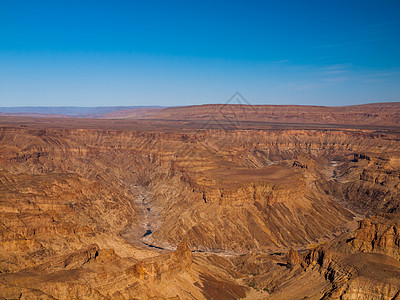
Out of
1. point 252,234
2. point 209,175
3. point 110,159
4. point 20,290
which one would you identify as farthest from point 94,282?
point 110,159

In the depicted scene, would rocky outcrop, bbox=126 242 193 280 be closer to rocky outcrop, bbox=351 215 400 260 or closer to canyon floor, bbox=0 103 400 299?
canyon floor, bbox=0 103 400 299

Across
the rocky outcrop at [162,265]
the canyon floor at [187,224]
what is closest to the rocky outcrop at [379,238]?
the canyon floor at [187,224]

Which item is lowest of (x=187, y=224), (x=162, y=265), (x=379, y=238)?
(x=187, y=224)

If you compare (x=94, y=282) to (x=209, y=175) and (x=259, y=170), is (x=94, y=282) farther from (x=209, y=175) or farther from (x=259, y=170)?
(x=259, y=170)

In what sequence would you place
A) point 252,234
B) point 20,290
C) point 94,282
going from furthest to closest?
point 252,234 → point 94,282 → point 20,290

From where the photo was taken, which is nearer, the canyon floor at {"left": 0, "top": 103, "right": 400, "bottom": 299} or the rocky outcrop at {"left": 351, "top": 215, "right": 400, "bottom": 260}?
the canyon floor at {"left": 0, "top": 103, "right": 400, "bottom": 299}

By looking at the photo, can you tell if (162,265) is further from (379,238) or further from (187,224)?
(187,224)

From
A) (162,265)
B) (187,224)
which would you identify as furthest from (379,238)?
(187,224)

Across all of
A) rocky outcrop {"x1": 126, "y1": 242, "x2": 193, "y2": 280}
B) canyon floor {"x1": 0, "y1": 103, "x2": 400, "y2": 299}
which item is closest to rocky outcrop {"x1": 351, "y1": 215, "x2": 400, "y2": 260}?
canyon floor {"x1": 0, "y1": 103, "x2": 400, "y2": 299}
